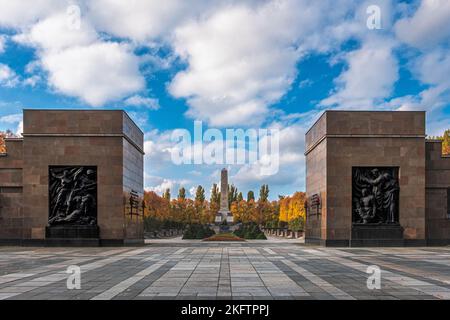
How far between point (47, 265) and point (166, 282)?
25.9 feet

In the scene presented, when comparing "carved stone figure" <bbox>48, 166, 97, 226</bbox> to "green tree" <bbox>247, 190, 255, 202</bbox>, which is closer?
"carved stone figure" <bbox>48, 166, 97, 226</bbox>

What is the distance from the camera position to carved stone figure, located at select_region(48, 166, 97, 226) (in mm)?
33094

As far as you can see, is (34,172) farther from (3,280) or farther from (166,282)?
(166,282)

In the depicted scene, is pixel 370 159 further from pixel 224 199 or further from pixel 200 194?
pixel 200 194

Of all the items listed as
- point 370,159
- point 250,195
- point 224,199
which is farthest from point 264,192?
point 370,159

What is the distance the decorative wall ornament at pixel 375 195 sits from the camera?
32750 millimetres

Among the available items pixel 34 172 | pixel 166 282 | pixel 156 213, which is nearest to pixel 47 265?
pixel 166 282

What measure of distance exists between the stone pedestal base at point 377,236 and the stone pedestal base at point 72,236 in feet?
59.8

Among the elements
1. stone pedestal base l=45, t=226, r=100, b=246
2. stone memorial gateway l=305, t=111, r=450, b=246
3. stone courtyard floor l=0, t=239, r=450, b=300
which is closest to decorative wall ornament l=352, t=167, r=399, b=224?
stone memorial gateway l=305, t=111, r=450, b=246

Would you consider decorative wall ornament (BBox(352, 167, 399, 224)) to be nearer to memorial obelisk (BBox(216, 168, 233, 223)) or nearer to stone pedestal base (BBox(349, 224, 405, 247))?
stone pedestal base (BBox(349, 224, 405, 247))

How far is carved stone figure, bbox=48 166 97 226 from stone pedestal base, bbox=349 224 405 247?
1869 cm

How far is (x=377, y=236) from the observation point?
32.5 metres

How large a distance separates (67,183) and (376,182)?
22192mm

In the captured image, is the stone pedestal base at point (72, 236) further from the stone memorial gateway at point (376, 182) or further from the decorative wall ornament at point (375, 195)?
the decorative wall ornament at point (375, 195)
